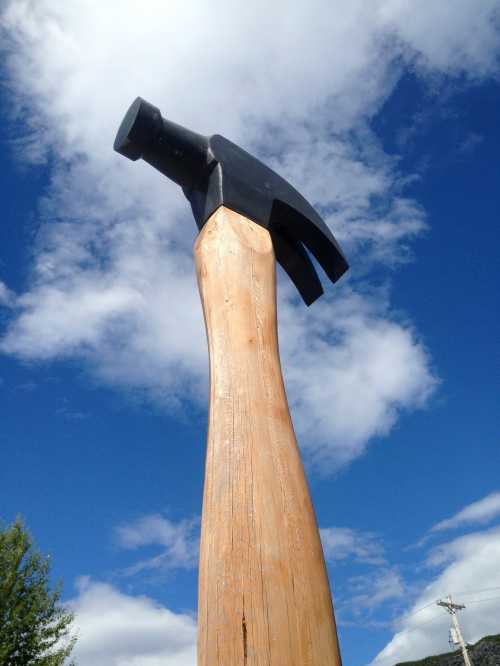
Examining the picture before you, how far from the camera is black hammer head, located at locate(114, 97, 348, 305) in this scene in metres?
2.62

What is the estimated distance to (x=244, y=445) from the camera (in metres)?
1.64

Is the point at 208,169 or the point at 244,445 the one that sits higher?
the point at 208,169

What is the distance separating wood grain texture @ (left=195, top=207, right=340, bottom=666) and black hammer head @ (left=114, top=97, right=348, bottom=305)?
2.27ft

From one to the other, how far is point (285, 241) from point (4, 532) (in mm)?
9705

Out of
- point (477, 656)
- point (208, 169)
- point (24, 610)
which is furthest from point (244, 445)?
point (477, 656)

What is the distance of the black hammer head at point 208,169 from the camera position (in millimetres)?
2617

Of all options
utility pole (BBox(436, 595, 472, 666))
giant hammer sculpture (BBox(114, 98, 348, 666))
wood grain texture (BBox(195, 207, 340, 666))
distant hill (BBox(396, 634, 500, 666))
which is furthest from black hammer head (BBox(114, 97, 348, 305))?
distant hill (BBox(396, 634, 500, 666))

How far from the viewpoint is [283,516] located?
1514mm

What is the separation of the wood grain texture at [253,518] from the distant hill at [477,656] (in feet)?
114

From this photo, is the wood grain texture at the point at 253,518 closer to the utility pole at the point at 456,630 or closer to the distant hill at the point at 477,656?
the utility pole at the point at 456,630

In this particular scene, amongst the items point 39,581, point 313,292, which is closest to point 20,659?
point 39,581

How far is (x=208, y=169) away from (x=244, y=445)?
A: 5.36 ft

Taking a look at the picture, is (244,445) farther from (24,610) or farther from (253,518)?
(24,610)

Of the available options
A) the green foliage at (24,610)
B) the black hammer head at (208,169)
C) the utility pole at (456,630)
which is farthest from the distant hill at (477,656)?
the black hammer head at (208,169)
